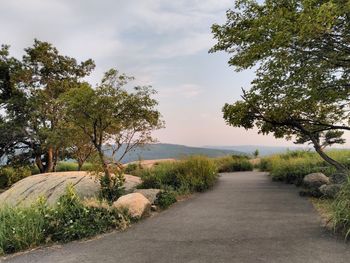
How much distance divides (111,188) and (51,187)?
2972 mm

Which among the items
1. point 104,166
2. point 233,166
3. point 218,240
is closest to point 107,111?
point 104,166

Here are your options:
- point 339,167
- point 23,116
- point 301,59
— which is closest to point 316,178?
point 339,167

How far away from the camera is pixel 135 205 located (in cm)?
780

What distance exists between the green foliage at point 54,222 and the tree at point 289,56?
519 cm

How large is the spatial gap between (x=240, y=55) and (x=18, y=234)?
797cm

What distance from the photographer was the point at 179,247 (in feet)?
18.6

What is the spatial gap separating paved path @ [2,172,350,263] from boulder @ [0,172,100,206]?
332 cm

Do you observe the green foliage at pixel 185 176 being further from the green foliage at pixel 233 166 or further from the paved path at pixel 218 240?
the green foliage at pixel 233 166

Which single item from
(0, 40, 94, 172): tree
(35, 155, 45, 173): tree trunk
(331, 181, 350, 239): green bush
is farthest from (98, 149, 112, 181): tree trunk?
(35, 155, 45, 173): tree trunk

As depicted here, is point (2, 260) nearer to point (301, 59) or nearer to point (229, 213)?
point (229, 213)

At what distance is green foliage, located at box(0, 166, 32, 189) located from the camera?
69.4ft

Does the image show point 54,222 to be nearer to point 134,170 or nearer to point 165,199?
point 165,199

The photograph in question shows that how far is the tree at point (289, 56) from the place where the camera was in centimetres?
744

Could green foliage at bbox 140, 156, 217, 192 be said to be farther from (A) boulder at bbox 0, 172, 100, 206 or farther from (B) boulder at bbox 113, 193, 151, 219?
(B) boulder at bbox 113, 193, 151, 219
